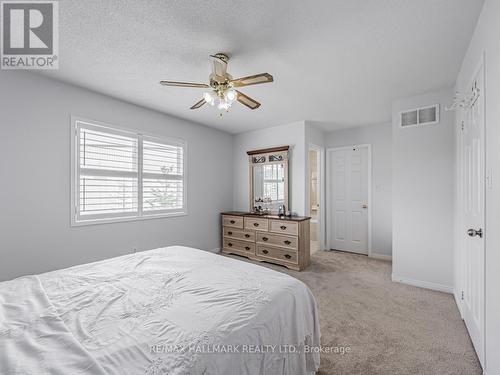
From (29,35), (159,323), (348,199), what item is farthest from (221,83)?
(348,199)

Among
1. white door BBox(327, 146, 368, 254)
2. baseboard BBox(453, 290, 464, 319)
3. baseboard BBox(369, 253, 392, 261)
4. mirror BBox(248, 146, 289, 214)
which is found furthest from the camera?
white door BBox(327, 146, 368, 254)

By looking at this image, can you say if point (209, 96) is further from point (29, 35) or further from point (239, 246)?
point (239, 246)

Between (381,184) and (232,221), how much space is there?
292 cm

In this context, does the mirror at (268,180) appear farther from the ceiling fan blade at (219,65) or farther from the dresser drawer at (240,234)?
the ceiling fan blade at (219,65)

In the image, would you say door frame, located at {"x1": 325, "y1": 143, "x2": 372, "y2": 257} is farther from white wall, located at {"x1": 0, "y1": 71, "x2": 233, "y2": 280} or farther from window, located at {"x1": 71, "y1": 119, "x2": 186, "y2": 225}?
white wall, located at {"x1": 0, "y1": 71, "x2": 233, "y2": 280}

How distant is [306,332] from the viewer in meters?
1.40

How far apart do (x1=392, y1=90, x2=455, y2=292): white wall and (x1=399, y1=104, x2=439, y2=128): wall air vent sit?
0.05m

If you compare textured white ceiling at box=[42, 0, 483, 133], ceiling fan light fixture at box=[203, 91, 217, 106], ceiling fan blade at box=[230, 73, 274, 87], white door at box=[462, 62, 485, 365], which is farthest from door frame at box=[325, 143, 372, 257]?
ceiling fan light fixture at box=[203, 91, 217, 106]

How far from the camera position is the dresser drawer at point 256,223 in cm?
404

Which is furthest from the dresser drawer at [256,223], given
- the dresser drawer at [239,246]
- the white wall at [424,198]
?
the white wall at [424,198]

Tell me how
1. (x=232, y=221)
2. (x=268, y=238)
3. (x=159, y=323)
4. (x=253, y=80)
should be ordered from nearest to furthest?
(x=159, y=323) → (x=253, y=80) → (x=268, y=238) → (x=232, y=221)

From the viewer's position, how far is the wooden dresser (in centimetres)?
368

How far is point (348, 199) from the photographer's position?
4.75m

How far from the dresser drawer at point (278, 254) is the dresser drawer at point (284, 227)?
302mm
